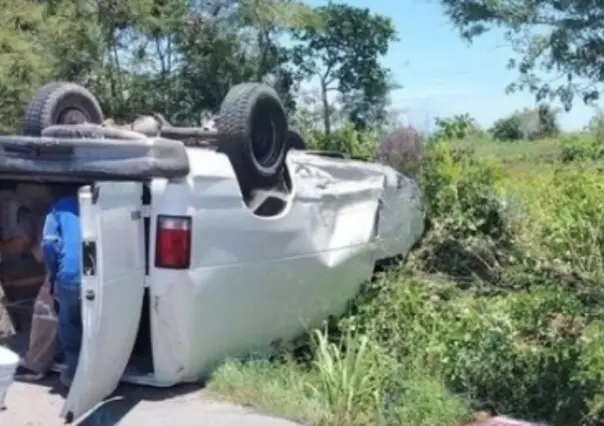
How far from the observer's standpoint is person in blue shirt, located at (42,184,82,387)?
5.58 metres

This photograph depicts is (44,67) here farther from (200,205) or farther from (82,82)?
(200,205)

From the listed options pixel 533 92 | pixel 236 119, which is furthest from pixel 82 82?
pixel 533 92

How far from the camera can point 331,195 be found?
746cm

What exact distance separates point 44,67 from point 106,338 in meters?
10.4

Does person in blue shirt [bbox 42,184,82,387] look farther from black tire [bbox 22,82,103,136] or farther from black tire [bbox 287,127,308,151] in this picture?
black tire [bbox 287,127,308,151]

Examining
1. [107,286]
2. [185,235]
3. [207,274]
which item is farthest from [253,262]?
[107,286]

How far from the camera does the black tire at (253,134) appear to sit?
6469 mm

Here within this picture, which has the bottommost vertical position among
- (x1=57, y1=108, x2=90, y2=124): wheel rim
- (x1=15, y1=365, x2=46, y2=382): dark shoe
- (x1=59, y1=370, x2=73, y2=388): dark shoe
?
(x1=15, y1=365, x2=46, y2=382): dark shoe

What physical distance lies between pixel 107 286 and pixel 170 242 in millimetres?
577

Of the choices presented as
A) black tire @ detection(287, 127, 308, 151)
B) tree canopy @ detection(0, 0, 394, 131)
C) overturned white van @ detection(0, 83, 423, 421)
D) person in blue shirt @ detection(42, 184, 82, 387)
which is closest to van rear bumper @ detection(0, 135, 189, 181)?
overturned white van @ detection(0, 83, 423, 421)

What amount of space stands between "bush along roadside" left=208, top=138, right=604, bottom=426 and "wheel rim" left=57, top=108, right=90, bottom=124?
85.2 inches

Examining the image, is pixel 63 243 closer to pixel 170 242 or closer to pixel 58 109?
pixel 170 242

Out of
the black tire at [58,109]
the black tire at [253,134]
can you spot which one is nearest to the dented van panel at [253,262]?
the black tire at [253,134]

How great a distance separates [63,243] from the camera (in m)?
5.64
